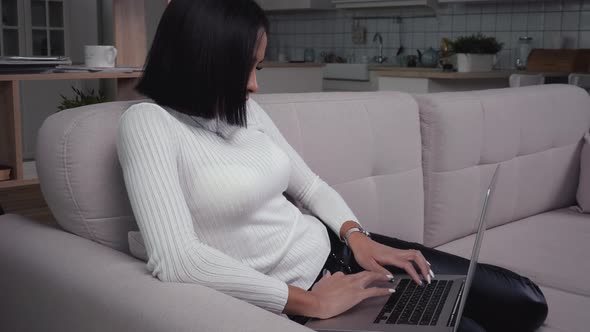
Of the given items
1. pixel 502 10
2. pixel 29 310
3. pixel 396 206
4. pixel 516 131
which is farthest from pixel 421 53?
pixel 29 310

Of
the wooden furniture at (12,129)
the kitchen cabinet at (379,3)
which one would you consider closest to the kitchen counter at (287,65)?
the kitchen cabinet at (379,3)

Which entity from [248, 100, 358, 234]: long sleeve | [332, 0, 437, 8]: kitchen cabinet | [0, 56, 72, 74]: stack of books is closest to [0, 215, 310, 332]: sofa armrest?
[248, 100, 358, 234]: long sleeve

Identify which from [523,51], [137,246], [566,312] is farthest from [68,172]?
[523,51]

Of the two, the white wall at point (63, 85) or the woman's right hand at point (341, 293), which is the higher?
the white wall at point (63, 85)

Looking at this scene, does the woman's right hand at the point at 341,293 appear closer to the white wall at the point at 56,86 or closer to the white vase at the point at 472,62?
the white vase at the point at 472,62

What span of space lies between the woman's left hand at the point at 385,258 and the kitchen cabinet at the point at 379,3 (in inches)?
175

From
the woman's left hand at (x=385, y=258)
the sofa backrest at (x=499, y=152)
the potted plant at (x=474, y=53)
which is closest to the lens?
the woman's left hand at (x=385, y=258)

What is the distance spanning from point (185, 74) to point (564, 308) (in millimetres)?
1026

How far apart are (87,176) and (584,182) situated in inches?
70.8

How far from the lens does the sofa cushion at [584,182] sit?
7.94 feet

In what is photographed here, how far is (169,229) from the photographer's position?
1.10 metres

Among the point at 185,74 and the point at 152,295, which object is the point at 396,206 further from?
the point at 152,295

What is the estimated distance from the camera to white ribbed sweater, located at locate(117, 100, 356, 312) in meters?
1.10

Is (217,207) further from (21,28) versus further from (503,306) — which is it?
(21,28)
